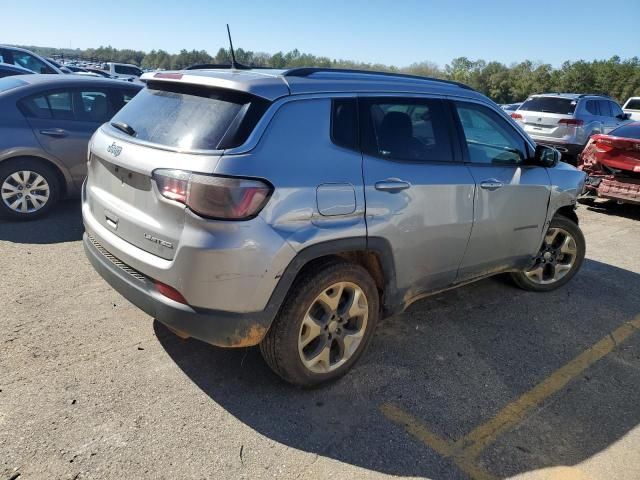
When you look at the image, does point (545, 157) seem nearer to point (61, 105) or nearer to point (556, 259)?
point (556, 259)

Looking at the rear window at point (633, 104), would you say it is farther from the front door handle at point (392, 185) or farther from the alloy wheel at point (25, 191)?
the alloy wheel at point (25, 191)

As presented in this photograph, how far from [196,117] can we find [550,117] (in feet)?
38.3

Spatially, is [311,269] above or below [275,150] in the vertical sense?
below

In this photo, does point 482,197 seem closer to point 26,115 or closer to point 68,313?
point 68,313

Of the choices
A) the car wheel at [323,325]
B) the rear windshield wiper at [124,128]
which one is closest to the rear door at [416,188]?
the car wheel at [323,325]

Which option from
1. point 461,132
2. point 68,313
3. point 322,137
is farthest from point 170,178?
point 461,132

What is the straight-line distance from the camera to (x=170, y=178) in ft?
8.26

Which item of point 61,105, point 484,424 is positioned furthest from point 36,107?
point 484,424

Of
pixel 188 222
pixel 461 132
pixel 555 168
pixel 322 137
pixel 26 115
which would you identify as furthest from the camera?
pixel 26 115

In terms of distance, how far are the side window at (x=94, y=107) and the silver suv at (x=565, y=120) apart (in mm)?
9898

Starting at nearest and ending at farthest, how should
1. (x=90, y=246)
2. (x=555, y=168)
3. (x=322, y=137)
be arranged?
(x=322, y=137) < (x=90, y=246) < (x=555, y=168)

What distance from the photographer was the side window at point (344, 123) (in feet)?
9.33

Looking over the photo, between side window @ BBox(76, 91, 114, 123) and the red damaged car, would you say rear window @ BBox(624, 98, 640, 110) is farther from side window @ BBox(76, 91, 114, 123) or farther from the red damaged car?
side window @ BBox(76, 91, 114, 123)

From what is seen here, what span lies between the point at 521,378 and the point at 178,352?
88.3 inches
